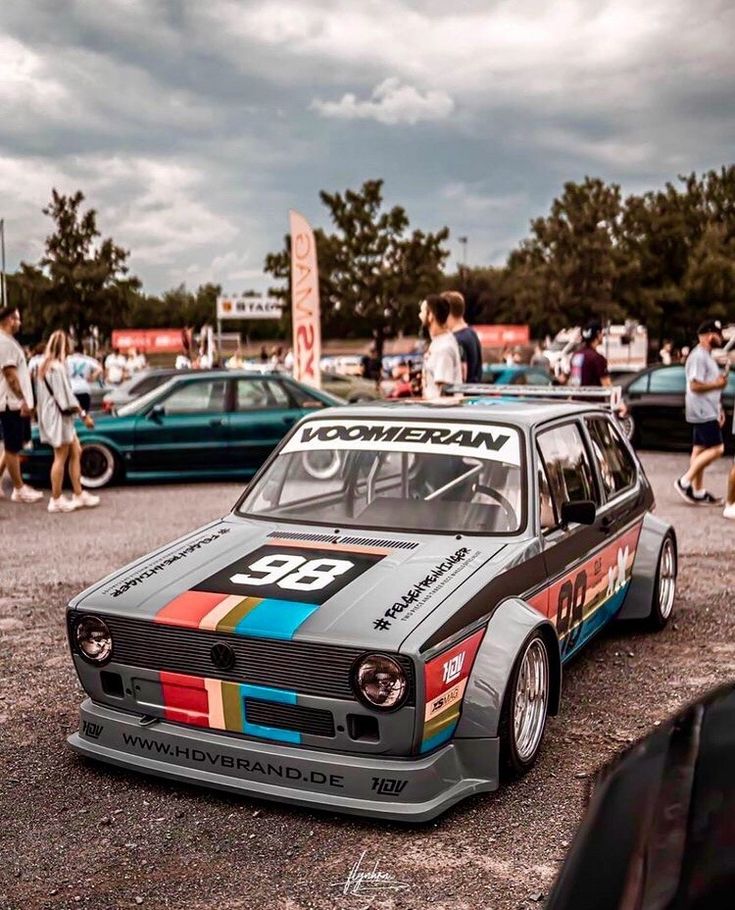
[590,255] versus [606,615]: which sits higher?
[590,255]

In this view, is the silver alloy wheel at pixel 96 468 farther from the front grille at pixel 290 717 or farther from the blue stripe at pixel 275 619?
the front grille at pixel 290 717

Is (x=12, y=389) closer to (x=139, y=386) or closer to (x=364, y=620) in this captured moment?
(x=139, y=386)

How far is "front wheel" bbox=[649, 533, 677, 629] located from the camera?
5957 mm

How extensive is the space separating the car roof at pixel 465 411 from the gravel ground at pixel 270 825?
1.33 metres

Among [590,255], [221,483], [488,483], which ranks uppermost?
[590,255]

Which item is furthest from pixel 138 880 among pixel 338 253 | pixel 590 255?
pixel 338 253

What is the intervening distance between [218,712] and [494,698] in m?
0.98

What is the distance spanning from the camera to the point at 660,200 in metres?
43.3

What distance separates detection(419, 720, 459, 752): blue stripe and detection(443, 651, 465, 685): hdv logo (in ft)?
0.58

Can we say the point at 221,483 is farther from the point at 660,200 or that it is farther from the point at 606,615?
the point at 660,200

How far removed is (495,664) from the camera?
12.4ft

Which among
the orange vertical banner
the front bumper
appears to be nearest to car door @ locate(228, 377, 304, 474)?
the orange vertical banner

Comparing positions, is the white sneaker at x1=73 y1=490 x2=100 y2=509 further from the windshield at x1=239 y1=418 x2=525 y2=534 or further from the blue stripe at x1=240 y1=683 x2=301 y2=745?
the blue stripe at x1=240 y1=683 x2=301 y2=745

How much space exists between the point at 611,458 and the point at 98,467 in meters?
7.89
